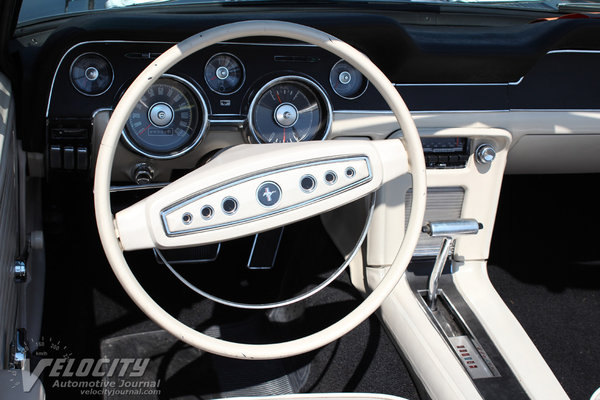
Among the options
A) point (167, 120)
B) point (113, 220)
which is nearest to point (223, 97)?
point (167, 120)

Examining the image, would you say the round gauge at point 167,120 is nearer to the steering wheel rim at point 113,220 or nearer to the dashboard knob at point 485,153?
the steering wheel rim at point 113,220

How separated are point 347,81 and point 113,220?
0.92 m

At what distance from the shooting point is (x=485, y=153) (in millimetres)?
2016

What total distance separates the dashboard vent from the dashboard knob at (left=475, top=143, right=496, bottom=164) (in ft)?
0.43

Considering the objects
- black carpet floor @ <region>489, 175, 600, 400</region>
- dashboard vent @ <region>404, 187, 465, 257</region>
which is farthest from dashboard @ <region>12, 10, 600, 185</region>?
black carpet floor @ <region>489, 175, 600, 400</region>

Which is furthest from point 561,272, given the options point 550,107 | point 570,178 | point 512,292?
point 550,107

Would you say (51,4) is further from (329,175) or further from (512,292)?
(512,292)

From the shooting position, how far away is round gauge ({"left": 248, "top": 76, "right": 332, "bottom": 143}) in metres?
1.77

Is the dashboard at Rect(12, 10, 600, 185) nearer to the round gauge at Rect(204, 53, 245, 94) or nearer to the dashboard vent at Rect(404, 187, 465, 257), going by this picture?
the round gauge at Rect(204, 53, 245, 94)

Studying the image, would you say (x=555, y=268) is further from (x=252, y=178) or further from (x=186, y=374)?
(x=252, y=178)

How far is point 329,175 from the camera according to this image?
1331 millimetres

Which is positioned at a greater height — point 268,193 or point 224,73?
point 224,73

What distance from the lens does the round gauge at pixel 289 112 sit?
5.80ft

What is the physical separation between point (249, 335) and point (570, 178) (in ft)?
5.75
